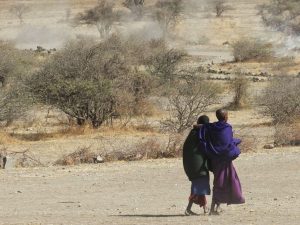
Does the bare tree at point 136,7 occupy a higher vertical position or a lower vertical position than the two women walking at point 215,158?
lower

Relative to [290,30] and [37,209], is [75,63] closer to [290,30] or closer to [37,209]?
[37,209]

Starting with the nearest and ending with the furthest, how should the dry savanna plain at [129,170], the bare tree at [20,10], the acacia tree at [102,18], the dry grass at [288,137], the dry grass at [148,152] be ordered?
the dry savanna plain at [129,170]
the dry grass at [148,152]
the dry grass at [288,137]
the acacia tree at [102,18]
the bare tree at [20,10]

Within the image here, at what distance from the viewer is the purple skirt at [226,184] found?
396 inches

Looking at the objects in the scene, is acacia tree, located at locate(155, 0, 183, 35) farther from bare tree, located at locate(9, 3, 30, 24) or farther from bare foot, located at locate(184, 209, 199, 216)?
bare foot, located at locate(184, 209, 199, 216)

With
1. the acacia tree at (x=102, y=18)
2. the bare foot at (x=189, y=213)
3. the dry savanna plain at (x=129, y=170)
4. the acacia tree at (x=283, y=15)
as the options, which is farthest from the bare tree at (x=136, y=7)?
the bare foot at (x=189, y=213)

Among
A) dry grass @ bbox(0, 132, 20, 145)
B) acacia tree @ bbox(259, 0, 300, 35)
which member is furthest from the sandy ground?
acacia tree @ bbox(259, 0, 300, 35)

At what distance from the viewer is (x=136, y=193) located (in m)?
13.2

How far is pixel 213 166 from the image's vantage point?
10.1 m

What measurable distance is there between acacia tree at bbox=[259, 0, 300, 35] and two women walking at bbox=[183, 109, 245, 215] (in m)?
61.2

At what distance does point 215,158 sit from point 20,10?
269 feet

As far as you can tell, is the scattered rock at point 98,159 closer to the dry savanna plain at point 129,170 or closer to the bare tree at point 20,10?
the dry savanna plain at point 129,170

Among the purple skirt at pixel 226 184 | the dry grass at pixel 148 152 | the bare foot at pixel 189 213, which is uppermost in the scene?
the purple skirt at pixel 226 184

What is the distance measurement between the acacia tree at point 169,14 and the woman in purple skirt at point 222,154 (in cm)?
6679

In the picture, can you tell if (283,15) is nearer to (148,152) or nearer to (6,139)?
(6,139)
